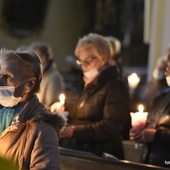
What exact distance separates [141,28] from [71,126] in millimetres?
13051

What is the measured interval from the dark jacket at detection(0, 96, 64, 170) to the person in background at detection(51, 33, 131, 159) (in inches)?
83.8

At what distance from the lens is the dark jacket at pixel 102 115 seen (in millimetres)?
6723

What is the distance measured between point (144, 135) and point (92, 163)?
1.60 feet

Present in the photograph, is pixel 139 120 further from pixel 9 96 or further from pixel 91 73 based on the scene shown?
pixel 9 96

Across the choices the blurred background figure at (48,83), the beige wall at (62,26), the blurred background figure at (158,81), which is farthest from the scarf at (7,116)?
the beige wall at (62,26)

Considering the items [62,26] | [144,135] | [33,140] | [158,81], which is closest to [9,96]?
[33,140]

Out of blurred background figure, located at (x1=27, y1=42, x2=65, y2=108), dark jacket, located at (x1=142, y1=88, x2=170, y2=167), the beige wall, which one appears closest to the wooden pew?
dark jacket, located at (x1=142, y1=88, x2=170, y2=167)

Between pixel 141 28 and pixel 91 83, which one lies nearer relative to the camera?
pixel 91 83

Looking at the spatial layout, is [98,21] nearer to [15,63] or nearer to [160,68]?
[160,68]

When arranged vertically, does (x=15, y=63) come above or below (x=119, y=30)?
above

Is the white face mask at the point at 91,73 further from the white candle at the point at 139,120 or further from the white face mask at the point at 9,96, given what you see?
the white face mask at the point at 9,96

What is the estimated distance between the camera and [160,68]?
371 inches

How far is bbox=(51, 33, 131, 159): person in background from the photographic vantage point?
22.1ft

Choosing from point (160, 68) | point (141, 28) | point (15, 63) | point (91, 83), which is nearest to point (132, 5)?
point (141, 28)
